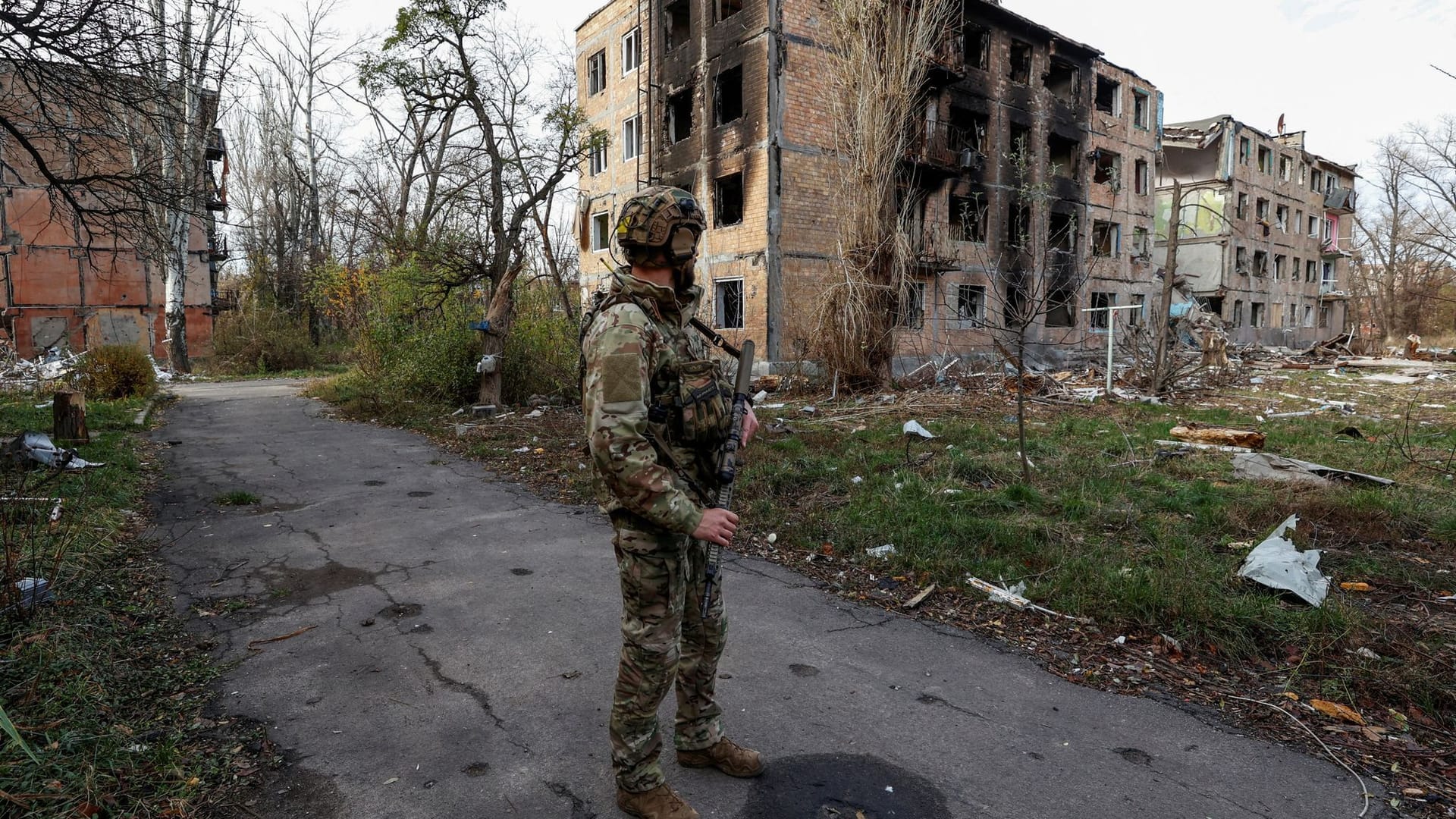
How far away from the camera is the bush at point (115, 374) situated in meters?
14.0

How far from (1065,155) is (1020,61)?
13.8ft

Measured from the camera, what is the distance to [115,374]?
14.2 m

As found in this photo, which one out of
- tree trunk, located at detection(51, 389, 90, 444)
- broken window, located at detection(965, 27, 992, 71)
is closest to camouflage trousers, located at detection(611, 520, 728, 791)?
tree trunk, located at detection(51, 389, 90, 444)

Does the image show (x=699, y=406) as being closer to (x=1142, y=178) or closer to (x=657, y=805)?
(x=657, y=805)

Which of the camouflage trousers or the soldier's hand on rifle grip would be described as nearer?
the soldier's hand on rifle grip

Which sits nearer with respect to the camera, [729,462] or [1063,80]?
[729,462]

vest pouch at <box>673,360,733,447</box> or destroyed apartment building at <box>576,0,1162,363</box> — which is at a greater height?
destroyed apartment building at <box>576,0,1162,363</box>

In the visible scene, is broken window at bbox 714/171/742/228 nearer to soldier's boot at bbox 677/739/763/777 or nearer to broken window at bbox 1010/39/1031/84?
broken window at bbox 1010/39/1031/84

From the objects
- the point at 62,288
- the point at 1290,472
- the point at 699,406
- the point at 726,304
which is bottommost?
the point at 1290,472

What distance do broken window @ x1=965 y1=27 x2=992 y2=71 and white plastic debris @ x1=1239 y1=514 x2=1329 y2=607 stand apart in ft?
69.7

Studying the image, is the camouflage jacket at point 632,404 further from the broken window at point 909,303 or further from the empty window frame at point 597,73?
the empty window frame at point 597,73

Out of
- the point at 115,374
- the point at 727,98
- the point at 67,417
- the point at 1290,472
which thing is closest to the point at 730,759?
the point at 1290,472

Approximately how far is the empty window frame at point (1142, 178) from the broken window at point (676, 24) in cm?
1858

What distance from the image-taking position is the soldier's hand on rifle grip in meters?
2.25
